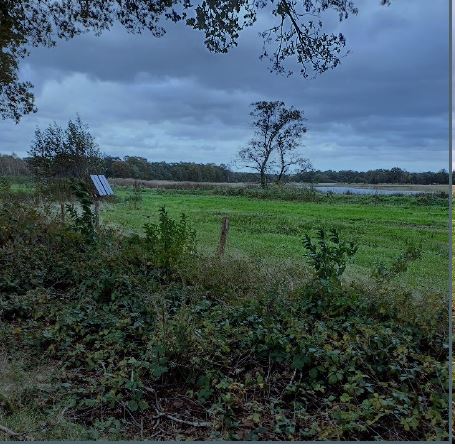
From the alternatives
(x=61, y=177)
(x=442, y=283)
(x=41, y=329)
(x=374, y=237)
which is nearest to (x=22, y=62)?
(x=61, y=177)

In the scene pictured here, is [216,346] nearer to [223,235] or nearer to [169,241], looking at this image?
[223,235]

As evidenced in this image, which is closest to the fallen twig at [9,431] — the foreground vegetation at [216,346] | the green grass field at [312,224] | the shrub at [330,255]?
the foreground vegetation at [216,346]

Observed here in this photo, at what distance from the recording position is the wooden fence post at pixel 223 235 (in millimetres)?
3445

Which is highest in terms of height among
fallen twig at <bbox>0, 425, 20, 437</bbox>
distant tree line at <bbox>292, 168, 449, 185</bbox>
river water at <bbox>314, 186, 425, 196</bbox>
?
distant tree line at <bbox>292, 168, 449, 185</bbox>

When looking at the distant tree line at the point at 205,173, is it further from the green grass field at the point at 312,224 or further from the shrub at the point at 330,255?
the shrub at the point at 330,255

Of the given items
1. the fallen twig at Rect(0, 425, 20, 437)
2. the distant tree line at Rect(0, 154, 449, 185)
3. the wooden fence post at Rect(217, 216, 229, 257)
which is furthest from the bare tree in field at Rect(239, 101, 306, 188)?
the fallen twig at Rect(0, 425, 20, 437)

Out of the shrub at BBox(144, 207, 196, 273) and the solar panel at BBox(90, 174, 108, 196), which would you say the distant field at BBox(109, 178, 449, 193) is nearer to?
the solar panel at BBox(90, 174, 108, 196)

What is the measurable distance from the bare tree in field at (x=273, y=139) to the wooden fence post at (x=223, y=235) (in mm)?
515

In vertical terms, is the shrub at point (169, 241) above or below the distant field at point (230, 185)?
below

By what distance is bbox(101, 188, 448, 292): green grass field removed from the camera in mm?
2930

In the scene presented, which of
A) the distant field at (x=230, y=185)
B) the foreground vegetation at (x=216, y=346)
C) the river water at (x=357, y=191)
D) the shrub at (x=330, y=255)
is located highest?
the distant field at (x=230, y=185)

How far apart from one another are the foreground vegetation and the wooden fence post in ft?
0.21

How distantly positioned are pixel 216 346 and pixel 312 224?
1.18 metres

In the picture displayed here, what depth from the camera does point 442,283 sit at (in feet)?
9.25
